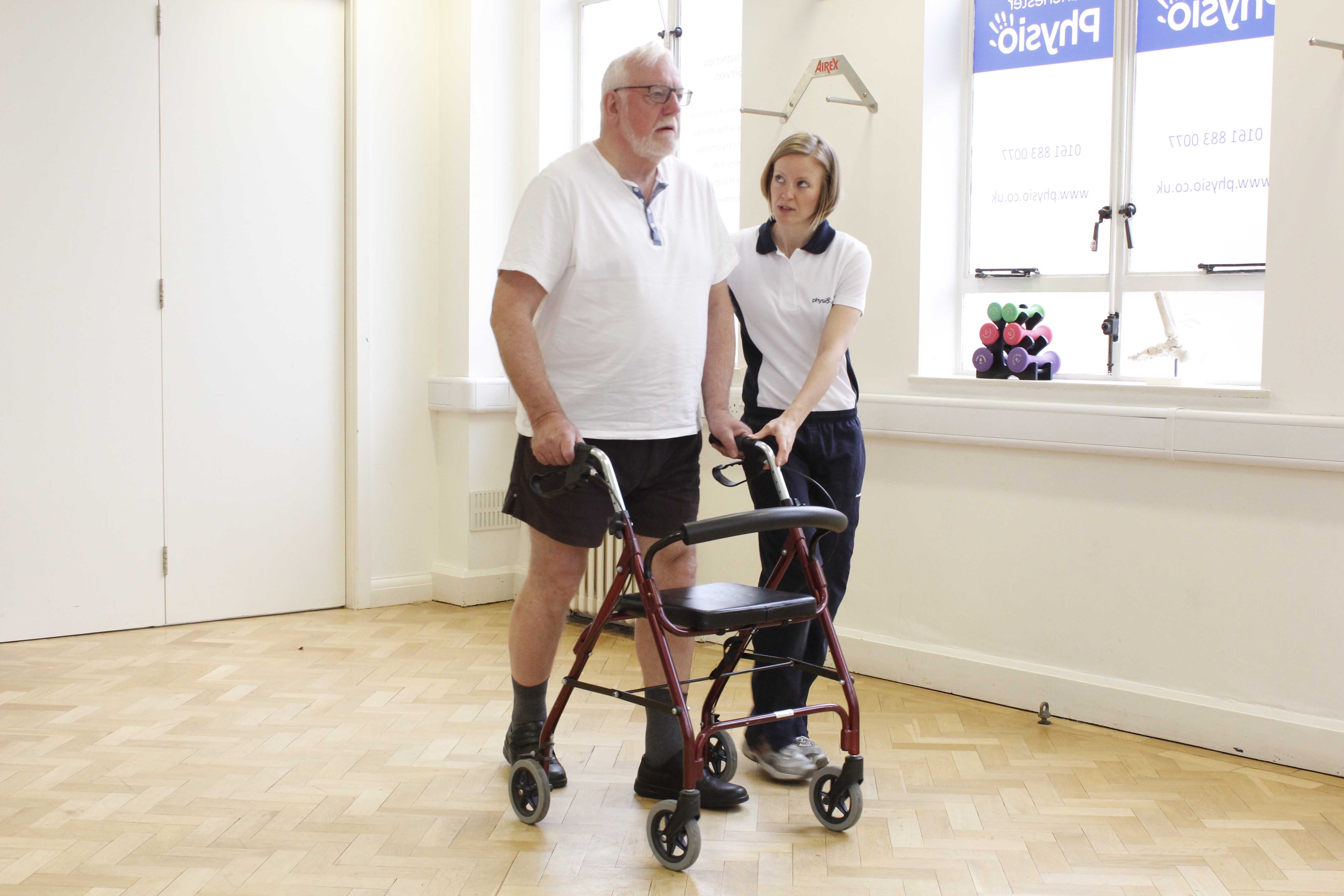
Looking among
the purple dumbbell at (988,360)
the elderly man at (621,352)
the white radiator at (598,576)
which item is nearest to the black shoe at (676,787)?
the elderly man at (621,352)

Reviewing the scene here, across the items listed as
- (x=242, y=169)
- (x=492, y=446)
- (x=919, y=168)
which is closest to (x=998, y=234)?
(x=919, y=168)

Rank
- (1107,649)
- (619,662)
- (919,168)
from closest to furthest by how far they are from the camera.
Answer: (1107,649) < (919,168) < (619,662)

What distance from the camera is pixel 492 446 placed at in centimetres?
513

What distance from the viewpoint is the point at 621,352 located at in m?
2.66

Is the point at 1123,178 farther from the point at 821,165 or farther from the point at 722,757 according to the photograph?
the point at 722,757

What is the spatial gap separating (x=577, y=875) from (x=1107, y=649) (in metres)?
1.77

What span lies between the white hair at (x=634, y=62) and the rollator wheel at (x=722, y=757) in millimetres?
1489

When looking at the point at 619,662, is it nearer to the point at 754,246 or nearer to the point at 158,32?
the point at 754,246

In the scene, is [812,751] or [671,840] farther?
[812,751]

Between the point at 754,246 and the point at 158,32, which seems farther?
the point at 158,32

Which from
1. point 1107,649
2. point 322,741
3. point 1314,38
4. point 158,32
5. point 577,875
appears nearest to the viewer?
point 577,875

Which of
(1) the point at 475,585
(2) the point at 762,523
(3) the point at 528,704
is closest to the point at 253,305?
(1) the point at 475,585

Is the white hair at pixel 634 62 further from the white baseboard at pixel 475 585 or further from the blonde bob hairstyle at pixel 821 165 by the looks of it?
the white baseboard at pixel 475 585

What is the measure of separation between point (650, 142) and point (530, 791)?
4.63 feet
